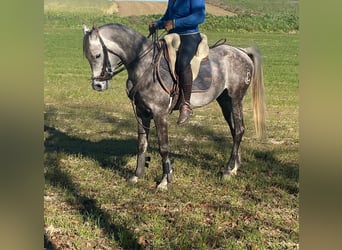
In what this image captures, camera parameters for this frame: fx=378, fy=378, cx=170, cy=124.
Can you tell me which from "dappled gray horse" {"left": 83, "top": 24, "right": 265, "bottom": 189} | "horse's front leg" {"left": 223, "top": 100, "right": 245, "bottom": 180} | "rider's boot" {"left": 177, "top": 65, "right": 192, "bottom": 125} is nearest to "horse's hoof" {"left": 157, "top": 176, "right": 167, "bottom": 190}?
"dappled gray horse" {"left": 83, "top": 24, "right": 265, "bottom": 189}

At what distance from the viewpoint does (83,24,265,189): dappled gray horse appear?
13.1 ft

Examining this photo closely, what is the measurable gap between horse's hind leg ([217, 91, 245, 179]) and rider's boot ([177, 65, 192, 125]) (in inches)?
33.4

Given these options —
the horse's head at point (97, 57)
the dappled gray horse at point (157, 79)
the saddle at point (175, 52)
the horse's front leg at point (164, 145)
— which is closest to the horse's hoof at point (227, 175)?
the dappled gray horse at point (157, 79)

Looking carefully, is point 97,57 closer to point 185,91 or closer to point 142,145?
point 185,91

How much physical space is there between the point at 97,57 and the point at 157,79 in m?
0.73

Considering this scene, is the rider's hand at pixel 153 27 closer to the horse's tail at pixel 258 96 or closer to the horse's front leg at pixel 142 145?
the horse's front leg at pixel 142 145

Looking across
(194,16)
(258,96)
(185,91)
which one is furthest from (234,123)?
(194,16)

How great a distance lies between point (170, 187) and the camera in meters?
4.60

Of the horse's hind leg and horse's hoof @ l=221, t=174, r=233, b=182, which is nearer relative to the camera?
horse's hoof @ l=221, t=174, r=233, b=182

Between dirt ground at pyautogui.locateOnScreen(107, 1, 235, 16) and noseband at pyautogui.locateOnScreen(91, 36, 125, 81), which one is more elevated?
dirt ground at pyautogui.locateOnScreen(107, 1, 235, 16)

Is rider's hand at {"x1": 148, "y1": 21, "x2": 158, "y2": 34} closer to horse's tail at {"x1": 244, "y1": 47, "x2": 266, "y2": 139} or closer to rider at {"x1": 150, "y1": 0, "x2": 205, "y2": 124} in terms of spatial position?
rider at {"x1": 150, "y1": 0, "x2": 205, "y2": 124}
